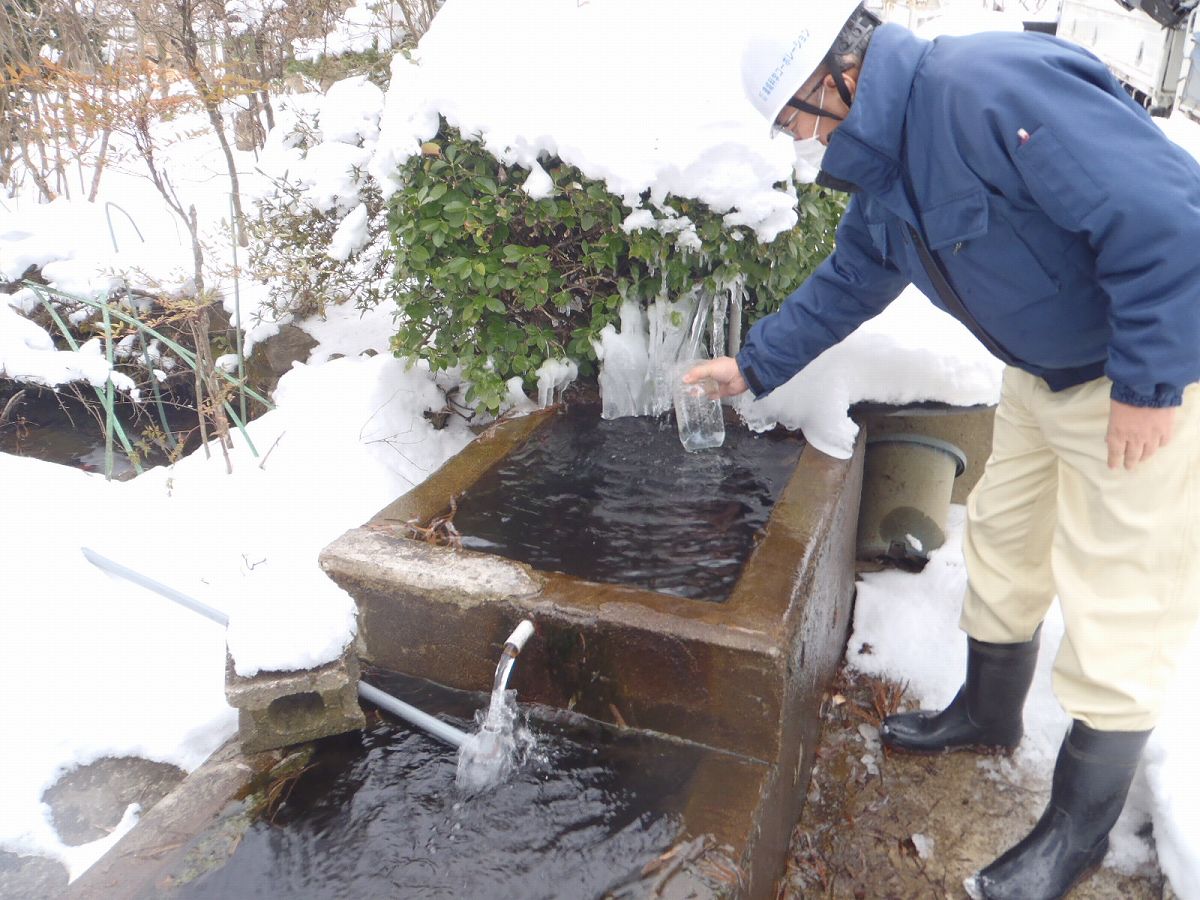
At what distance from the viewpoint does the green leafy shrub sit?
2.86 m

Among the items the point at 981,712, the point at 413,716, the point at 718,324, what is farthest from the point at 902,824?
the point at 718,324

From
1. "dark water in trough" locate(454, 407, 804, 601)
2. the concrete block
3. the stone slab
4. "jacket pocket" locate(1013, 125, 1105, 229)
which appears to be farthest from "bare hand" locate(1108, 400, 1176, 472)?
the stone slab

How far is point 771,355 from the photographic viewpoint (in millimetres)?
2541

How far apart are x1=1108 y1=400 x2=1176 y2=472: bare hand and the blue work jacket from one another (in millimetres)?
33

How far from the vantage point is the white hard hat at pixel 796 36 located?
67.3 inches

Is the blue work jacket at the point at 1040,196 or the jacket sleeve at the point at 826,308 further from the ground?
the blue work jacket at the point at 1040,196

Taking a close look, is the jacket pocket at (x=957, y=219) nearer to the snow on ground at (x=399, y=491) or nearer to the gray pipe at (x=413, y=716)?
the snow on ground at (x=399, y=491)

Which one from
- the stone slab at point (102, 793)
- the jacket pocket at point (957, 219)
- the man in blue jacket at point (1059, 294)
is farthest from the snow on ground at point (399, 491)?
the jacket pocket at point (957, 219)

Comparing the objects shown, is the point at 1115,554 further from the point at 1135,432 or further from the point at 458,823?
the point at 458,823

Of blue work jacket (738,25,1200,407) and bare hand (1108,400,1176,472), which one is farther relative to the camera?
bare hand (1108,400,1176,472)

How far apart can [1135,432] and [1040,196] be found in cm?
52

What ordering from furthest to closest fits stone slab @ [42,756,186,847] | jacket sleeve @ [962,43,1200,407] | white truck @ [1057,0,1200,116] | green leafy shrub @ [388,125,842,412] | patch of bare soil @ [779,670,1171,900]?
1. white truck @ [1057,0,1200,116]
2. green leafy shrub @ [388,125,842,412]
3. stone slab @ [42,756,186,847]
4. patch of bare soil @ [779,670,1171,900]
5. jacket sleeve @ [962,43,1200,407]

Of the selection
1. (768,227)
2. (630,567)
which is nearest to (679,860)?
(630,567)

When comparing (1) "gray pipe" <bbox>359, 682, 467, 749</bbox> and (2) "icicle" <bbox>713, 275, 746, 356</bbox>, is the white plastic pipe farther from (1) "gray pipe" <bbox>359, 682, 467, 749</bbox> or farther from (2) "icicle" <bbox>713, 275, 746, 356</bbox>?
(2) "icicle" <bbox>713, 275, 746, 356</bbox>
